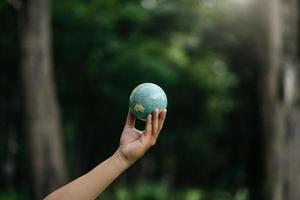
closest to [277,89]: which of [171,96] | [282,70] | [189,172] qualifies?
[282,70]

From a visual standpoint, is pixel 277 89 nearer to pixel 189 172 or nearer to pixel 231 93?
pixel 231 93

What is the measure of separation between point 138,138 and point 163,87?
25393 millimetres

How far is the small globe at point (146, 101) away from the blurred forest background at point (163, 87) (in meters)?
7.47

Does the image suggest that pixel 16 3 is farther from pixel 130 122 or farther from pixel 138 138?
pixel 138 138

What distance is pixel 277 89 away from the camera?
1362 cm

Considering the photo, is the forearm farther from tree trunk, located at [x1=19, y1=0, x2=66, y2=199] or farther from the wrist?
tree trunk, located at [x1=19, y1=0, x2=66, y2=199]

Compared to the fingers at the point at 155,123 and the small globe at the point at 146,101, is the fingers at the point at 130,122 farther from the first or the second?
the small globe at the point at 146,101

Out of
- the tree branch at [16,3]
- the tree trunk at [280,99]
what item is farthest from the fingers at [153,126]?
the tree trunk at [280,99]

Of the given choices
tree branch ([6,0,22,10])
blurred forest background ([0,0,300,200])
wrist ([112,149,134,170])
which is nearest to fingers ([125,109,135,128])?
wrist ([112,149,134,170])

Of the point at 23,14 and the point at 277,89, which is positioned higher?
the point at 23,14

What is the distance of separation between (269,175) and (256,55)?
2319 millimetres

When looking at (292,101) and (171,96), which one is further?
(171,96)

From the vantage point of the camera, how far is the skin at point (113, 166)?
2998 millimetres

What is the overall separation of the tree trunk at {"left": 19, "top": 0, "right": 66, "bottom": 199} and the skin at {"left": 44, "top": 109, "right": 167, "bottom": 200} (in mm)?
8498
